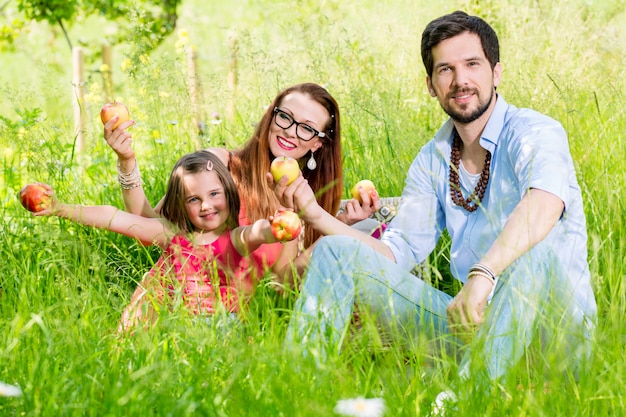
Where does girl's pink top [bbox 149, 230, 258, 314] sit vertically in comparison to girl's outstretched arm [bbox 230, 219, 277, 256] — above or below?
below

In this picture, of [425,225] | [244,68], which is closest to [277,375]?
[425,225]

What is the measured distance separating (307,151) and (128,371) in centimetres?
155

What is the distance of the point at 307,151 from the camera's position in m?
3.41

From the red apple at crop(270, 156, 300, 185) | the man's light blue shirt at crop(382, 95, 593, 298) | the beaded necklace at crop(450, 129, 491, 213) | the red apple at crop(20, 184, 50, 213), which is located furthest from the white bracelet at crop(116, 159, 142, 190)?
the beaded necklace at crop(450, 129, 491, 213)

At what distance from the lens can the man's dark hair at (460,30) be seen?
2.87 m

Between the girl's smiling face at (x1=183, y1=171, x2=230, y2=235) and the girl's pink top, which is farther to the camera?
the girl's smiling face at (x1=183, y1=171, x2=230, y2=235)

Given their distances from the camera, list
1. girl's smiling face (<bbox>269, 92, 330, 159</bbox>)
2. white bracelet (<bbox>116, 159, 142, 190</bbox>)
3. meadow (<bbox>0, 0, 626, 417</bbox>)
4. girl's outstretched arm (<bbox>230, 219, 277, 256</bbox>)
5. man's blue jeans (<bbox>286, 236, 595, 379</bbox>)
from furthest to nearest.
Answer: girl's smiling face (<bbox>269, 92, 330, 159</bbox>), white bracelet (<bbox>116, 159, 142, 190</bbox>), girl's outstretched arm (<bbox>230, 219, 277, 256</bbox>), man's blue jeans (<bbox>286, 236, 595, 379</bbox>), meadow (<bbox>0, 0, 626, 417</bbox>)

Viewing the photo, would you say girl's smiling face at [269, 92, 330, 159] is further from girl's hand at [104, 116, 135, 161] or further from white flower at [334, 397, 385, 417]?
white flower at [334, 397, 385, 417]

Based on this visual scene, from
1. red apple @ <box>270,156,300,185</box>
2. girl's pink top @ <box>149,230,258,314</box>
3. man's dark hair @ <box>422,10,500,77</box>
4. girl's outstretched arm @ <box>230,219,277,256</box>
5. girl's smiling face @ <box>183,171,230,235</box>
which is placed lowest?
girl's pink top @ <box>149,230,258,314</box>

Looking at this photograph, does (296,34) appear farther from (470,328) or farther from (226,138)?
(470,328)

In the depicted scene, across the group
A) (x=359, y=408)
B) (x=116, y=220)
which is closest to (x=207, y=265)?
(x=116, y=220)

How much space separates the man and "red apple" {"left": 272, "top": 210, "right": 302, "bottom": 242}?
12cm

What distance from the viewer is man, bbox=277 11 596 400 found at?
7.36 ft

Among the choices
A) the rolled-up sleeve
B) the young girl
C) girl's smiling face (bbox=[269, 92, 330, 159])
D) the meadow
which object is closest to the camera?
the meadow
